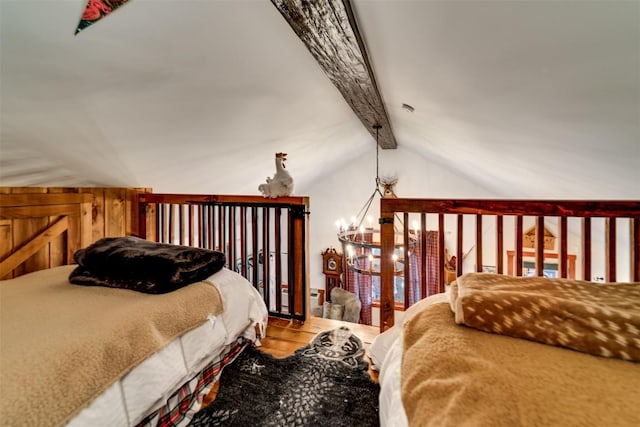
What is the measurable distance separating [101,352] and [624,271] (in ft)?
17.3

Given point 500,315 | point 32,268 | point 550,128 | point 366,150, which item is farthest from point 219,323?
point 366,150

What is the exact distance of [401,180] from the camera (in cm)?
559

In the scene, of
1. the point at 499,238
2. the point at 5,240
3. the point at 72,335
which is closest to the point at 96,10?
the point at 72,335

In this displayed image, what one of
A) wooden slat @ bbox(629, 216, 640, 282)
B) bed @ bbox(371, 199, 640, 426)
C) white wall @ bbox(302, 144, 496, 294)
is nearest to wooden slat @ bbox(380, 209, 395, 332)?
bed @ bbox(371, 199, 640, 426)

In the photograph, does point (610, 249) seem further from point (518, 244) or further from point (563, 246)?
point (518, 244)

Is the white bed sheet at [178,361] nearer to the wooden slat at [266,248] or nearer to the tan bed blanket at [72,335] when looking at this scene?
the tan bed blanket at [72,335]

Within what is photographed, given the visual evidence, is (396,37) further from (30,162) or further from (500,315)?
(30,162)

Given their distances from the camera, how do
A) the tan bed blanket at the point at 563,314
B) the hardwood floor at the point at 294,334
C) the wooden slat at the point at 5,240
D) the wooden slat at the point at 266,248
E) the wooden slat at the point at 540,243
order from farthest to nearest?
the wooden slat at the point at 266,248 → the hardwood floor at the point at 294,334 → the wooden slat at the point at 5,240 → the wooden slat at the point at 540,243 → the tan bed blanket at the point at 563,314

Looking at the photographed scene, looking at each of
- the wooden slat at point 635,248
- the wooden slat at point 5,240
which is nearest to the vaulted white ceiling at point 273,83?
the wooden slat at point 5,240

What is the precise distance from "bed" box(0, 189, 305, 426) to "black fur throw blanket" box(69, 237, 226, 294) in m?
0.01

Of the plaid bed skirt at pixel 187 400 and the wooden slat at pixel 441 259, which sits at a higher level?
the wooden slat at pixel 441 259

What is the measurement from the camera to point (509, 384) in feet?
1.91

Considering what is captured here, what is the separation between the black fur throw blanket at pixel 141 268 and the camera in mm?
1332

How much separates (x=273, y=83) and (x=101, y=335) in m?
Answer: 1.82
